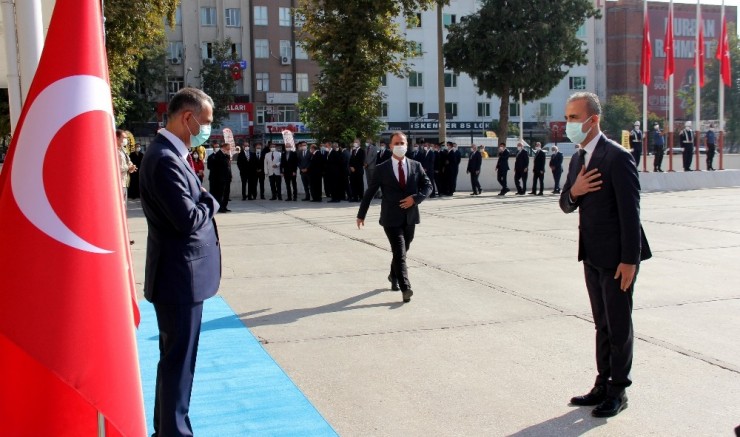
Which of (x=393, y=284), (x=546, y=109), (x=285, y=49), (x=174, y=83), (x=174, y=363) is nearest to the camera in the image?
(x=174, y=363)

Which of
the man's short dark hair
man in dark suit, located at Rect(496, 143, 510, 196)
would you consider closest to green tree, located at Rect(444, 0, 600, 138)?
man in dark suit, located at Rect(496, 143, 510, 196)

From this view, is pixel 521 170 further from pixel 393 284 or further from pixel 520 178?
pixel 393 284

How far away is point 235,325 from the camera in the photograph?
7.80 meters

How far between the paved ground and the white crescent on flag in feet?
8.70

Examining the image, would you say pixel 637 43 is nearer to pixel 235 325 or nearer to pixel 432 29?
pixel 432 29

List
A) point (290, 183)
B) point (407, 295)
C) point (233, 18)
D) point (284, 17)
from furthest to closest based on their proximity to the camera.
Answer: point (284, 17) < point (233, 18) < point (290, 183) < point (407, 295)

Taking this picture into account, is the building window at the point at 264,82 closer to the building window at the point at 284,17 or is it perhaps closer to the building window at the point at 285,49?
the building window at the point at 285,49

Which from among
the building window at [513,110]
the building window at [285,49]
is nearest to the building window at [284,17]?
the building window at [285,49]

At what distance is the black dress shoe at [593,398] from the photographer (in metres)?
5.27

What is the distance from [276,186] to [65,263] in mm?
23895

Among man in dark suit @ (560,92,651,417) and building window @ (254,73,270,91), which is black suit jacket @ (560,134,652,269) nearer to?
man in dark suit @ (560,92,651,417)

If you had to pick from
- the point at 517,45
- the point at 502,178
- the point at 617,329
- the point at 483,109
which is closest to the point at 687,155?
the point at 502,178

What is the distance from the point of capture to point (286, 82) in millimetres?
66812

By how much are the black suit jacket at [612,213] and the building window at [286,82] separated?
63056mm
